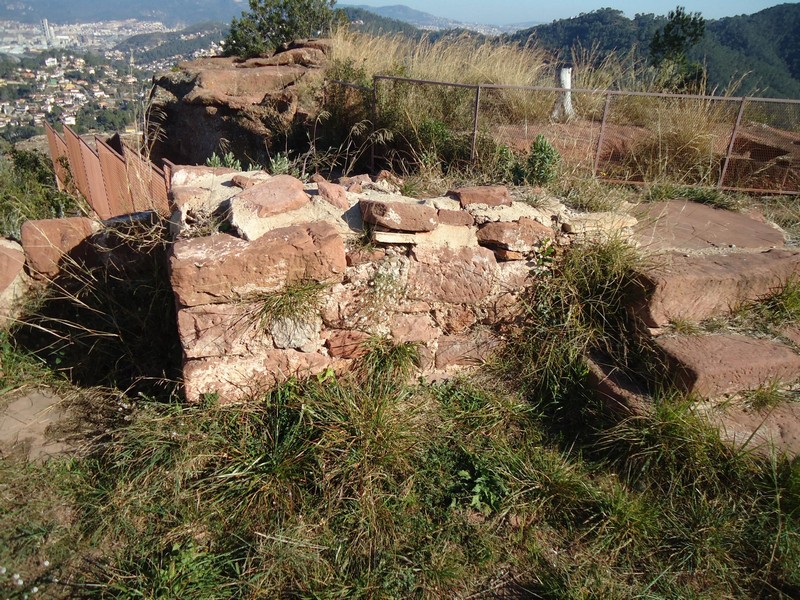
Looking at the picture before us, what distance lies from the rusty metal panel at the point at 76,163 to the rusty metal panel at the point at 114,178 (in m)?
0.85

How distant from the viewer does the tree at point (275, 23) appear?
10578 mm

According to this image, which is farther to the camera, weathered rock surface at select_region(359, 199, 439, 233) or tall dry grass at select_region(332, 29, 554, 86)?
tall dry grass at select_region(332, 29, 554, 86)

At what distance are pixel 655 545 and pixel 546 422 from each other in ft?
2.72

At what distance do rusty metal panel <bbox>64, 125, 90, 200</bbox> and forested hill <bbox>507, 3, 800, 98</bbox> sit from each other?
36.5 ft

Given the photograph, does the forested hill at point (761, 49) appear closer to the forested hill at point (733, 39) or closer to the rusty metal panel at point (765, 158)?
the forested hill at point (733, 39)

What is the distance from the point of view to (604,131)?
6.41m

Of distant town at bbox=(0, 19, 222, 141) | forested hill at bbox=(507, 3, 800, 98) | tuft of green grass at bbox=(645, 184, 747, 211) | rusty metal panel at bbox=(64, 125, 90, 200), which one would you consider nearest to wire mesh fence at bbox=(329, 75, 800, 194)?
tuft of green grass at bbox=(645, 184, 747, 211)

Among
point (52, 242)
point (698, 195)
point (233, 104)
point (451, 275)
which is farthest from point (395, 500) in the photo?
point (233, 104)

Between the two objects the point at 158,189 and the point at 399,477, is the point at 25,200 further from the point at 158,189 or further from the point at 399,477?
the point at 399,477

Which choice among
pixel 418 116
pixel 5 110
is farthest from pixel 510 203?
pixel 5 110

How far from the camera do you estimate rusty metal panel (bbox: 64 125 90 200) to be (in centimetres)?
575

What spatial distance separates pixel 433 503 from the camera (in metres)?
2.53

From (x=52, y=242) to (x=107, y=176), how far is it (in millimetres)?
1653

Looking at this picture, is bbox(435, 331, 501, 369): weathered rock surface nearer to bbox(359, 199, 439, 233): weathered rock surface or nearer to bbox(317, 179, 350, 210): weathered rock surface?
bbox(359, 199, 439, 233): weathered rock surface
